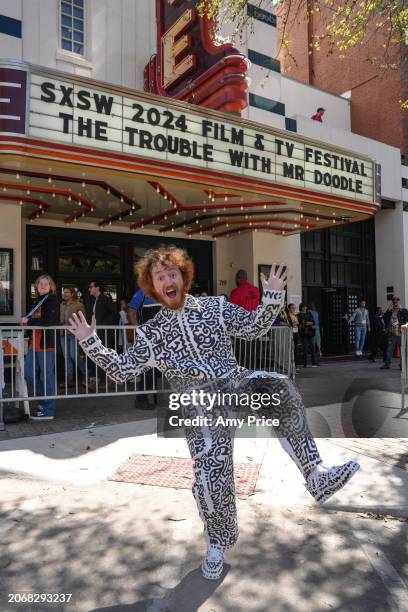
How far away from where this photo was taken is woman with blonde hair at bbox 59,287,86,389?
24.2ft

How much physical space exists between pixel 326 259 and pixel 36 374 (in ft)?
36.9

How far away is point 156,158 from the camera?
7.56 meters

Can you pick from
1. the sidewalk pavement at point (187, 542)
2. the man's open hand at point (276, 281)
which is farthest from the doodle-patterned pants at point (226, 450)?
the man's open hand at point (276, 281)

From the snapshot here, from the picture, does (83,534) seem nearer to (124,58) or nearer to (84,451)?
(84,451)

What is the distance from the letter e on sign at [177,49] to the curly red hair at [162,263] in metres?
8.05

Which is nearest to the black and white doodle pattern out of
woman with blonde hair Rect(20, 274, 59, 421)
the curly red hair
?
the curly red hair

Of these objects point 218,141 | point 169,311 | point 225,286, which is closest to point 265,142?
point 218,141

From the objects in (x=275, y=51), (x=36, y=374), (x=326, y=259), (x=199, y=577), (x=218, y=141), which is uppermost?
(x=275, y=51)

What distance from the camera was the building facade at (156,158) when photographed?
7.02 m

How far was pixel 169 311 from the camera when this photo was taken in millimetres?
2873

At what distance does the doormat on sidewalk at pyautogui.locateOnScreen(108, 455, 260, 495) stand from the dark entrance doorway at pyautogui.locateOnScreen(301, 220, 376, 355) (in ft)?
36.4

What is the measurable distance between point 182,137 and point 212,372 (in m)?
5.98

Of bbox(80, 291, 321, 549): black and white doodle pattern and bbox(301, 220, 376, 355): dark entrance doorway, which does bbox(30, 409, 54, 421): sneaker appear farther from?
bbox(301, 220, 376, 355): dark entrance doorway

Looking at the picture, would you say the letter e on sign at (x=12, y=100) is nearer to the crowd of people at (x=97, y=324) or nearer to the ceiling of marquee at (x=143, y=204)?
the ceiling of marquee at (x=143, y=204)
